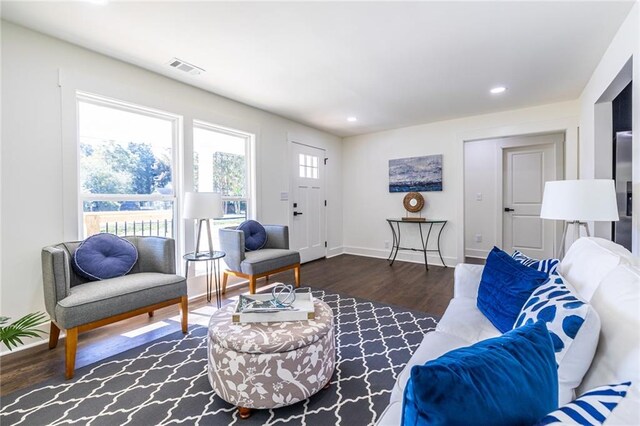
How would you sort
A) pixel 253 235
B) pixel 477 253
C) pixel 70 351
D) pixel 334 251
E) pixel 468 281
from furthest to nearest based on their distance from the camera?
pixel 334 251, pixel 477 253, pixel 253 235, pixel 468 281, pixel 70 351

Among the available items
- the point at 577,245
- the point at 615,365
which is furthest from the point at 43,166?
the point at 577,245

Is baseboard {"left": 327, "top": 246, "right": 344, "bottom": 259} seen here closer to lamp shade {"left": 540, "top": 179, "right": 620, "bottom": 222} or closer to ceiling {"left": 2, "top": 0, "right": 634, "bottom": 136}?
ceiling {"left": 2, "top": 0, "right": 634, "bottom": 136}

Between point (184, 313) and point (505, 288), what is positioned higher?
point (505, 288)

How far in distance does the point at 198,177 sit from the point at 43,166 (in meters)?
1.31

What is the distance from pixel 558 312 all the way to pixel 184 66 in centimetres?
313

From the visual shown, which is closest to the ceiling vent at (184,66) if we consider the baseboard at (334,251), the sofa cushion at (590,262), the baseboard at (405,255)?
the sofa cushion at (590,262)

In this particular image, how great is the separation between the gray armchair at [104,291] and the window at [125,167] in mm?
396

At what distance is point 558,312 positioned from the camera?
0.91m

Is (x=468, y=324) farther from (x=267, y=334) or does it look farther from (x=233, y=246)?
(x=233, y=246)

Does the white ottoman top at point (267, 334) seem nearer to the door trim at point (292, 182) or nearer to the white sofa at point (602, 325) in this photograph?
the white sofa at point (602, 325)

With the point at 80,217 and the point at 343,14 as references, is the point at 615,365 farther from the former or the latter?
the point at 80,217

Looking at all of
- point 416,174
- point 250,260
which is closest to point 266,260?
point 250,260

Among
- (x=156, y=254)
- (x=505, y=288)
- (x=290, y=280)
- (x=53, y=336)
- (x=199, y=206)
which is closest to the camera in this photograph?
(x=505, y=288)

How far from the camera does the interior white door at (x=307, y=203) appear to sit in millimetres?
4637
